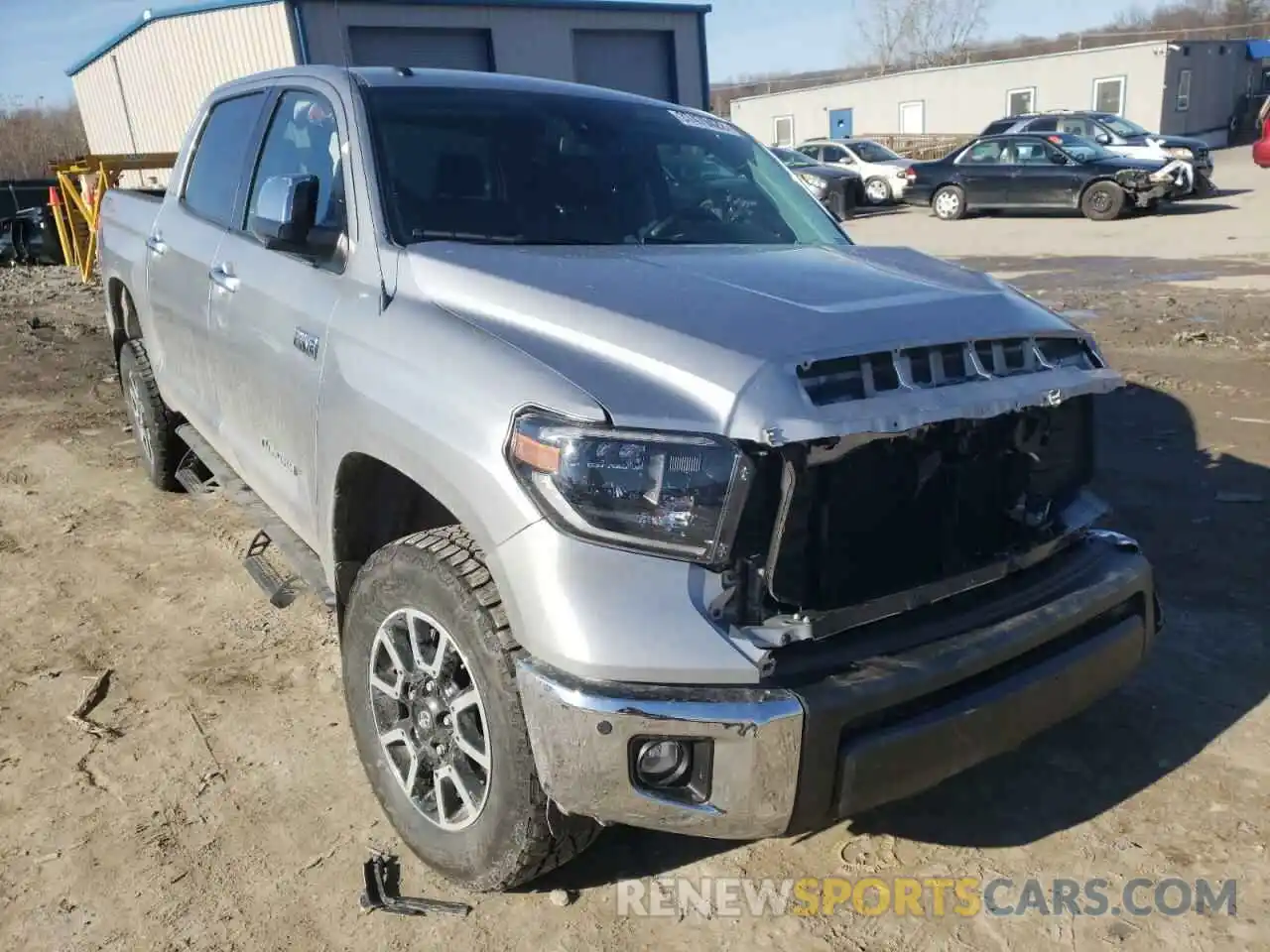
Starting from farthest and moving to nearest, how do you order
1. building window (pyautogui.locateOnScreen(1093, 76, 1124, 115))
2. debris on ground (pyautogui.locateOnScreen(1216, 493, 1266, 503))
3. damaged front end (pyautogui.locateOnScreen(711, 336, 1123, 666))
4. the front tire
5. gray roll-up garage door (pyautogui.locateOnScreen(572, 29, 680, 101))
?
building window (pyautogui.locateOnScreen(1093, 76, 1124, 115)), gray roll-up garage door (pyautogui.locateOnScreen(572, 29, 680, 101)), the front tire, debris on ground (pyautogui.locateOnScreen(1216, 493, 1266, 503)), damaged front end (pyautogui.locateOnScreen(711, 336, 1123, 666))

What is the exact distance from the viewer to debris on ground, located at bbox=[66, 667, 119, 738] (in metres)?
3.34

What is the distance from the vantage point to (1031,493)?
2.71m

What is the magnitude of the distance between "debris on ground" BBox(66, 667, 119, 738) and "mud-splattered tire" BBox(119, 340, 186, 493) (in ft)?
5.76

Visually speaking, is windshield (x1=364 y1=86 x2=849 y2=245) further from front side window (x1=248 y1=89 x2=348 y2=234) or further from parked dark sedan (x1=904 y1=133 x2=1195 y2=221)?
parked dark sedan (x1=904 y1=133 x2=1195 y2=221)

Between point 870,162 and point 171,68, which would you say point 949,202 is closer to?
point 870,162

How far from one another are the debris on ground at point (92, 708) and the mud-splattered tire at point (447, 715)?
1093mm

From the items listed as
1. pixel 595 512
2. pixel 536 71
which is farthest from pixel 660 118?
pixel 536 71

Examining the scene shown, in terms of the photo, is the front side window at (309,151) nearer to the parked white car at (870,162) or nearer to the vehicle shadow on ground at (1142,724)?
the vehicle shadow on ground at (1142,724)

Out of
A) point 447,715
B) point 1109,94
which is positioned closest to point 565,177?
point 447,715

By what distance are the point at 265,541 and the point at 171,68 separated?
78.2ft

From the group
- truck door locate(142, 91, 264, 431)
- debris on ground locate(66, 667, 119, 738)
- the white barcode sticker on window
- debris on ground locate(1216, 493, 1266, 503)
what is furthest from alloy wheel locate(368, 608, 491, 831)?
debris on ground locate(1216, 493, 1266, 503)

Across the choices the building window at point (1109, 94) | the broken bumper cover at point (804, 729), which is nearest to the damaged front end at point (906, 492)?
the broken bumper cover at point (804, 729)

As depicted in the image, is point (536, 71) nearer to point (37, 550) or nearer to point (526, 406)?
point (37, 550)

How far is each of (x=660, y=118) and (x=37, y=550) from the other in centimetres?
350
